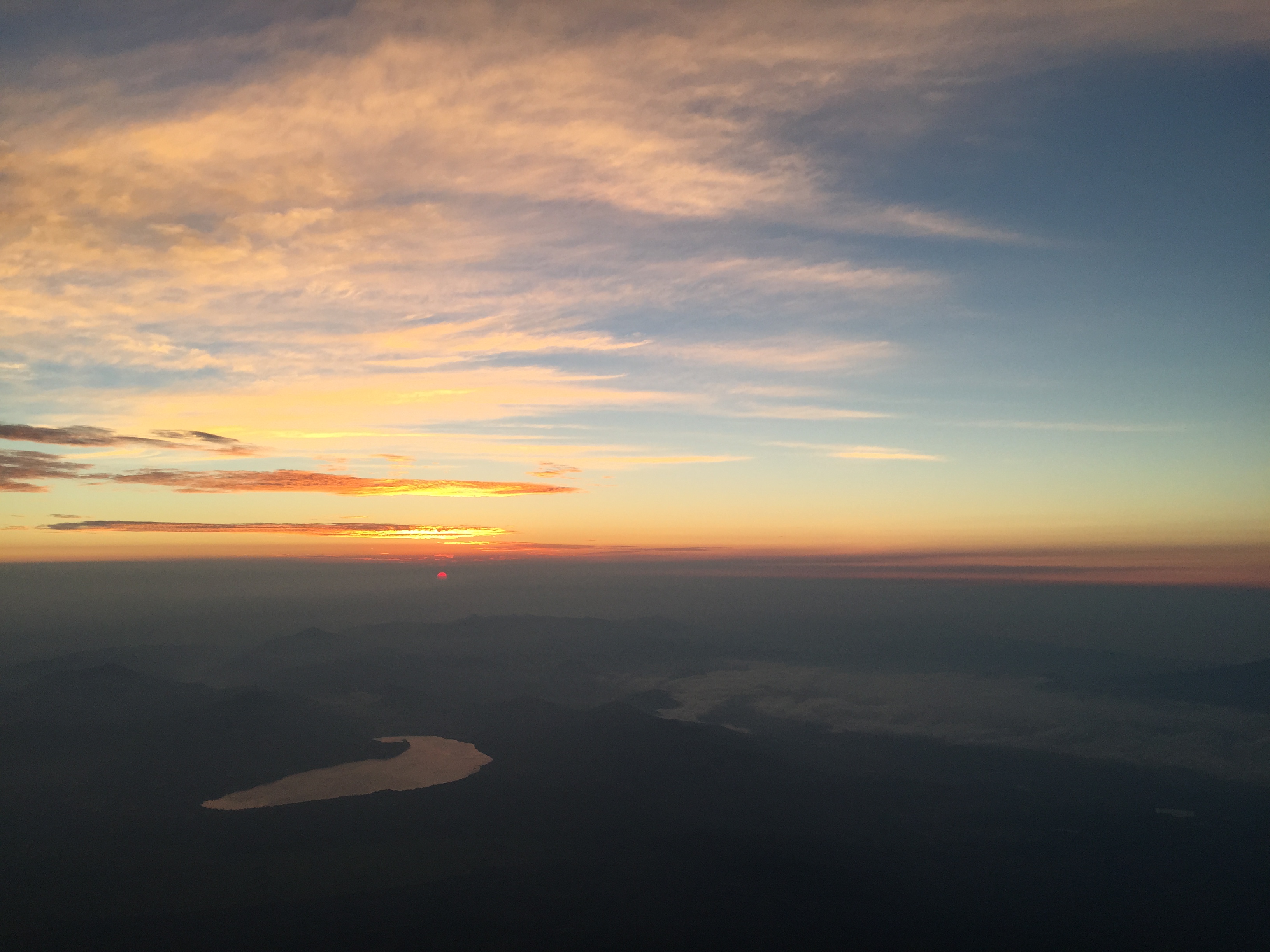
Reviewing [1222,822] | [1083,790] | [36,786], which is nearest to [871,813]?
[1083,790]

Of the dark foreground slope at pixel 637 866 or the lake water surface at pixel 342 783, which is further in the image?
the lake water surface at pixel 342 783

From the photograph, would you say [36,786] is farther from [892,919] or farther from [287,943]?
[892,919]

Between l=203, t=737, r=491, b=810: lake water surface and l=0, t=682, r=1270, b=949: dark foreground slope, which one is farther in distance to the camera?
l=203, t=737, r=491, b=810: lake water surface

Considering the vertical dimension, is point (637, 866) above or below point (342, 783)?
above
